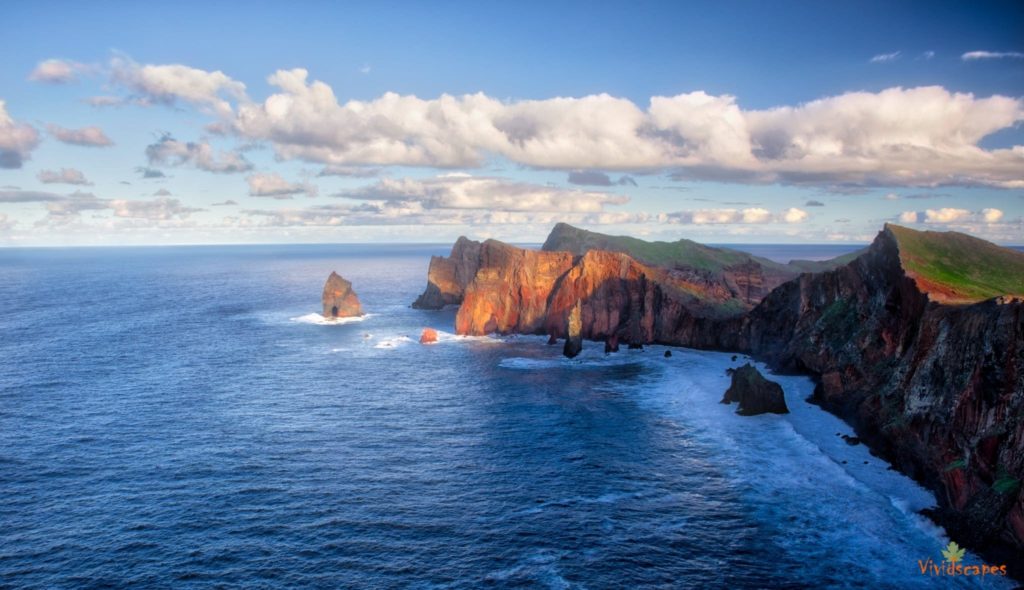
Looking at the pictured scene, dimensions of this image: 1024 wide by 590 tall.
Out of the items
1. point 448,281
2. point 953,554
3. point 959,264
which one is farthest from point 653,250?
point 953,554

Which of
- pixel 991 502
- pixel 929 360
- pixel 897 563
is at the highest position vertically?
pixel 929 360

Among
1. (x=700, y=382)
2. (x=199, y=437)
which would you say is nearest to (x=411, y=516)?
(x=199, y=437)

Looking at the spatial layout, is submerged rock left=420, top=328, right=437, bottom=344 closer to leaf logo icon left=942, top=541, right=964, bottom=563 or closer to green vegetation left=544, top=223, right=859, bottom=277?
green vegetation left=544, top=223, right=859, bottom=277

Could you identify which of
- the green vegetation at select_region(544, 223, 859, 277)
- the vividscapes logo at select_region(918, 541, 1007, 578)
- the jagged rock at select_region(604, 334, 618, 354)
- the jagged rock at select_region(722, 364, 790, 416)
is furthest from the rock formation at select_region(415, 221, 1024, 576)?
the green vegetation at select_region(544, 223, 859, 277)

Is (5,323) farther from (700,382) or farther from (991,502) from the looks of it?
(991,502)

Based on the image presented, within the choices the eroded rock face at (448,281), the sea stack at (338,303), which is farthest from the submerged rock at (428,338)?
the eroded rock face at (448,281)

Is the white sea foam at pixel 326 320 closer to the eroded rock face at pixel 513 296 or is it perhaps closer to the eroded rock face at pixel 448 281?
the eroded rock face at pixel 448 281
